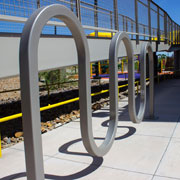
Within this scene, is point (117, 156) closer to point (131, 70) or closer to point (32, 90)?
point (131, 70)

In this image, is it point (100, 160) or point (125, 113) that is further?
point (125, 113)

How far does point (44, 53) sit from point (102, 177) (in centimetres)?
242

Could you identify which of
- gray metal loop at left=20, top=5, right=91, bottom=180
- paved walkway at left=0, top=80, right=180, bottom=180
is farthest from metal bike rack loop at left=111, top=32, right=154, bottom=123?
gray metal loop at left=20, top=5, right=91, bottom=180

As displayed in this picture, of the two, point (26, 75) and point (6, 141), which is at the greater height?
point (26, 75)

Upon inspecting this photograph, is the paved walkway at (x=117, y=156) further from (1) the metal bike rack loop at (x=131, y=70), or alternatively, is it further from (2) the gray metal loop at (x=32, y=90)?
(2) the gray metal loop at (x=32, y=90)

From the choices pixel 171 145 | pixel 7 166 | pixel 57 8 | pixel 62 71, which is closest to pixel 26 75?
pixel 57 8

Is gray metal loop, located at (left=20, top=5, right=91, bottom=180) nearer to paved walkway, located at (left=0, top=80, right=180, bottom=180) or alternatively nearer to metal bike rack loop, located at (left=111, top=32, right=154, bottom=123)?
paved walkway, located at (left=0, top=80, right=180, bottom=180)

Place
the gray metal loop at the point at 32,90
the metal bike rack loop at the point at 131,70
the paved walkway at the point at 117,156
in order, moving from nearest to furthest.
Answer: the gray metal loop at the point at 32,90
the paved walkway at the point at 117,156
the metal bike rack loop at the point at 131,70

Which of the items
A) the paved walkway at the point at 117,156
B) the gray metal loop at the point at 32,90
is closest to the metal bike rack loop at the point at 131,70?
the paved walkway at the point at 117,156

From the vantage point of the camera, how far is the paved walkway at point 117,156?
365 centimetres

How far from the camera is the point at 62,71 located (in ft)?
55.4

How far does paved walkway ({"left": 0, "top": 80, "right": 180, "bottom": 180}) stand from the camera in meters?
3.65

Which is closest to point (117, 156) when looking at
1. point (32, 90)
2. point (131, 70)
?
point (131, 70)

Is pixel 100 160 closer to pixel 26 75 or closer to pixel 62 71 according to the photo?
pixel 26 75
